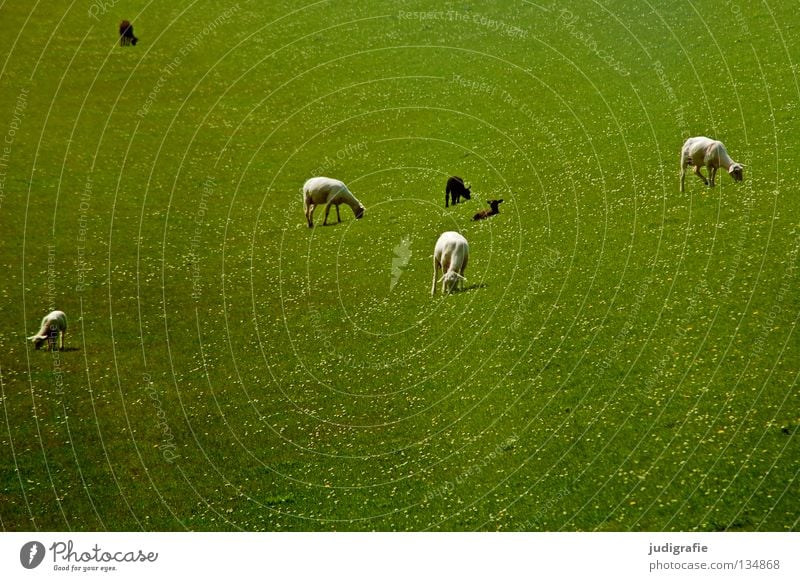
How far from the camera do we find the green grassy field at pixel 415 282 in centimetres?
2025

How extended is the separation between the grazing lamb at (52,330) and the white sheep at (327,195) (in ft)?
35.2

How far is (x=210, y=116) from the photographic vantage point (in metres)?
50.9

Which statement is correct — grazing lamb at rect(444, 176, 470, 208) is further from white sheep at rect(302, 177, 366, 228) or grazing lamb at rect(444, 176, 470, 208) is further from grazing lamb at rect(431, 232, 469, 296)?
grazing lamb at rect(431, 232, 469, 296)

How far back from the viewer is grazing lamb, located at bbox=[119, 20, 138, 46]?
56.3 m

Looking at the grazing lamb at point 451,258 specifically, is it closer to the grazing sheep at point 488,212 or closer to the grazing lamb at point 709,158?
the grazing sheep at point 488,212

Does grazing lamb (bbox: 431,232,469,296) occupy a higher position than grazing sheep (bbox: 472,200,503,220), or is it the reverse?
grazing sheep (bbox: 472,200,503,220)

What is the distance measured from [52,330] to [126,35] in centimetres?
3443

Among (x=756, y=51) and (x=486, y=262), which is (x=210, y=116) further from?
(x=756, y=51)

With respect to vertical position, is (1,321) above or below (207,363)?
above

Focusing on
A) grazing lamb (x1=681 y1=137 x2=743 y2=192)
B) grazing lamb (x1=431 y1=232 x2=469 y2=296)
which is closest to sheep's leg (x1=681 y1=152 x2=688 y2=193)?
grazing lamb (x1=681 y1=137 x2=743 y2=192)

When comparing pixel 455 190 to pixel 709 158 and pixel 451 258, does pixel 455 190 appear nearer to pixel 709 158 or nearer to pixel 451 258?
pixel 451 258

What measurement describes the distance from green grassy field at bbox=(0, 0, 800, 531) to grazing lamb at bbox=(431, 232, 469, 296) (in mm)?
706

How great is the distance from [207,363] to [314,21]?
3790cm
